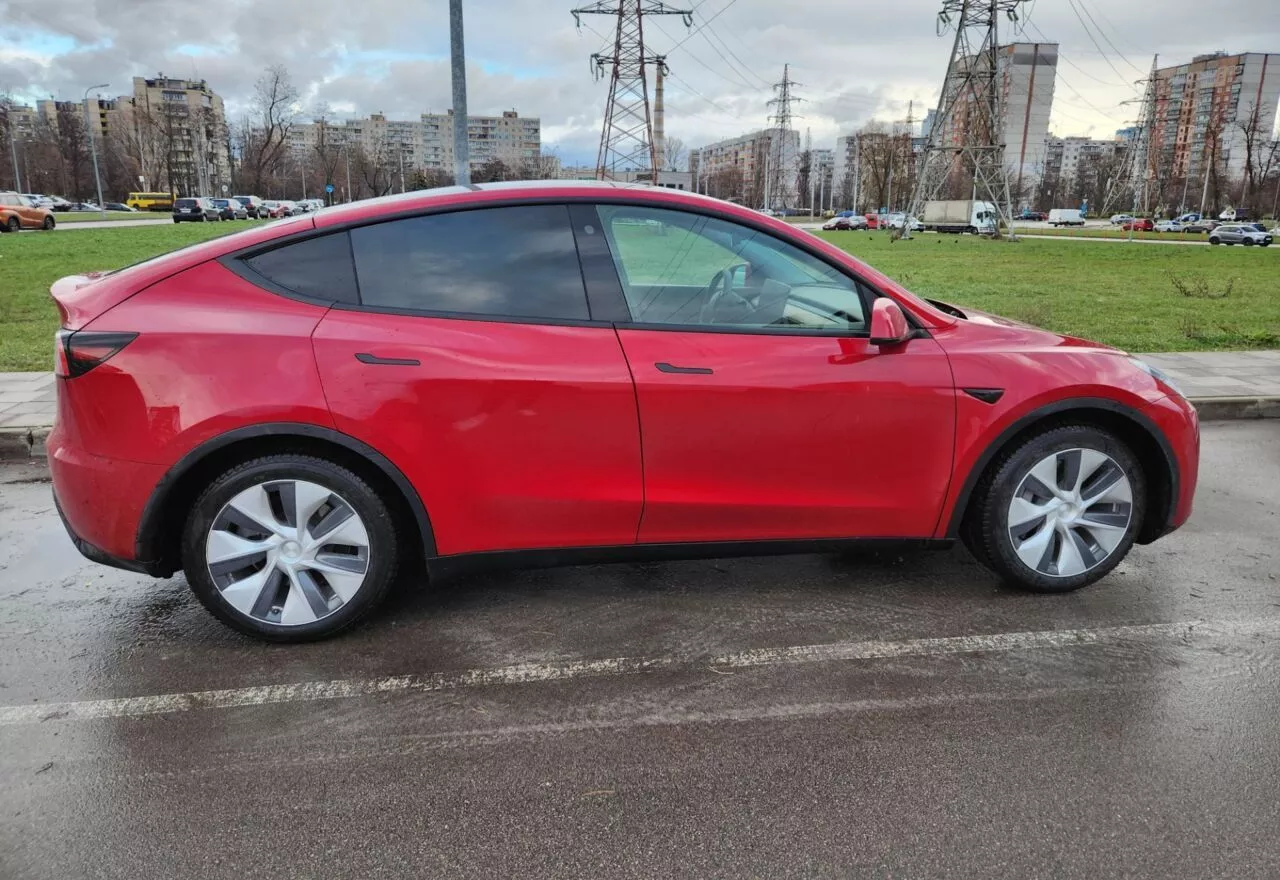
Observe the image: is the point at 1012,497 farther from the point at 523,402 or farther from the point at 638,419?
the point at 523,402

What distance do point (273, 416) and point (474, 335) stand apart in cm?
75

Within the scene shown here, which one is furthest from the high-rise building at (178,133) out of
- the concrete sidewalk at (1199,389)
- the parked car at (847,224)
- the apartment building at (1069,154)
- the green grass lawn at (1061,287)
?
the apartment building at (1069,154)

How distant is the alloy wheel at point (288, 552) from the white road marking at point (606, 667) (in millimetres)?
331

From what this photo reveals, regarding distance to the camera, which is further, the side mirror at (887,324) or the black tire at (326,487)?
the side mirror at (887,324)

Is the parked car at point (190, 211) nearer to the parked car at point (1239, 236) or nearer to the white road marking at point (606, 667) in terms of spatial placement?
the white road marking at point (606, 667)

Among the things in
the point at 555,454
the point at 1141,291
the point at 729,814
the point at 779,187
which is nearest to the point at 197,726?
the point at 555,454

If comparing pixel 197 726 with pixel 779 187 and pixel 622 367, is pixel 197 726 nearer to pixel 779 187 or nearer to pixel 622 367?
pixel 622 367

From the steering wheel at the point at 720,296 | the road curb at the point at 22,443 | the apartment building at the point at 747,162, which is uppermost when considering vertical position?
the apartment building at the point at 747,162

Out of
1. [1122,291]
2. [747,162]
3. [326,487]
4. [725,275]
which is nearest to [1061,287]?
[1122,291]

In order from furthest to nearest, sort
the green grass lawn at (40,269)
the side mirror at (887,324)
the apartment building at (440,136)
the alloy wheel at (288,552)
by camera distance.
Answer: the apartment building at (440,136)
the green grass lawn at (40,269)
the side mirror at (887,324)
the alloy wheel at (288,552)

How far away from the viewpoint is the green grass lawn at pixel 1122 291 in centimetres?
1080

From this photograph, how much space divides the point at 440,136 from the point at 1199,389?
580ft

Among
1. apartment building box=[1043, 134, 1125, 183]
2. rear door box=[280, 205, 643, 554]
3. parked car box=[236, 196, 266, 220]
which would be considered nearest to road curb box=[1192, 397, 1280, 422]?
rear door box=[280, 205, 643, 554]

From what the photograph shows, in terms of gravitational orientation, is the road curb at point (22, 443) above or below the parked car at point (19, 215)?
below
